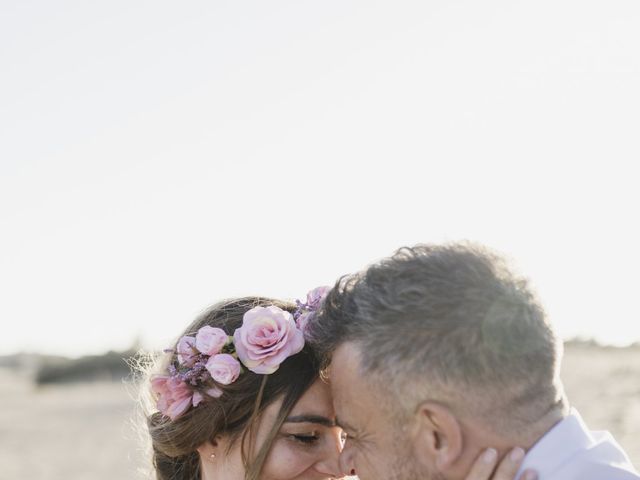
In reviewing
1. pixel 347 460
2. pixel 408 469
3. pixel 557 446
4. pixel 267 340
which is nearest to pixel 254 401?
pixel 267 340

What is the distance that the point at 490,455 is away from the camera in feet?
11.8

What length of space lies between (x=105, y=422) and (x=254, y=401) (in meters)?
24.1

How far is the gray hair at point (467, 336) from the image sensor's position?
11.9ft

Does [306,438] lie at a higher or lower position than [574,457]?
higher

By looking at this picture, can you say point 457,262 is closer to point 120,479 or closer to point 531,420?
point 531,420

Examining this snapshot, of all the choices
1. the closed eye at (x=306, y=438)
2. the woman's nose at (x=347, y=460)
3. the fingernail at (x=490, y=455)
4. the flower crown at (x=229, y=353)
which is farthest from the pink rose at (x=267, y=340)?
the fingernail at (x=490, y=455)

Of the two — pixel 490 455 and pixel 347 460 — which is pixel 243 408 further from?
pixel 490 455

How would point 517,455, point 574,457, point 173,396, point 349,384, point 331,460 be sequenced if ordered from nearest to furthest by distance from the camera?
1. point 574,457
2. point 517,455
3. point 349,384
4. point 331,460
5. point 173,396

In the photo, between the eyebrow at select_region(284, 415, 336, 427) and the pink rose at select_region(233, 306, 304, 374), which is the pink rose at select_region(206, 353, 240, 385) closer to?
the pink rose at select_region(233, 306, 304, 374)

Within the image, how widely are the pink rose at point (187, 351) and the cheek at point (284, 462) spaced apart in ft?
2.08

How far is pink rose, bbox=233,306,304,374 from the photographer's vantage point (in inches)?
183

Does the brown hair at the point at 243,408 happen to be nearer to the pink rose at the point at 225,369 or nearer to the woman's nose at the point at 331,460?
the pink rose at the point at 225,369

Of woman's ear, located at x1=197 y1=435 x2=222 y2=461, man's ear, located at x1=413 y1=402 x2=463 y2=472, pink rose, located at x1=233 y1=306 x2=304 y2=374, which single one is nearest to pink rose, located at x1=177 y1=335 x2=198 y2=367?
pink rose, located at x1=233 y1=306 x2=304 y2=374

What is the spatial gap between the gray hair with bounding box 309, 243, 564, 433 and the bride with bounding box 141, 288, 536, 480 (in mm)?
937
